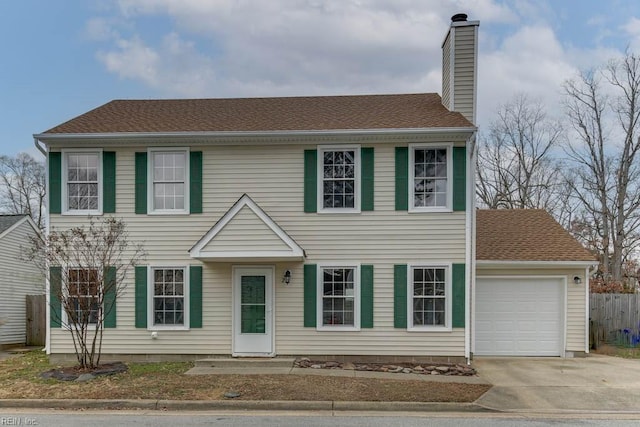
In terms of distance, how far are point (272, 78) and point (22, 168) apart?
1086 inches

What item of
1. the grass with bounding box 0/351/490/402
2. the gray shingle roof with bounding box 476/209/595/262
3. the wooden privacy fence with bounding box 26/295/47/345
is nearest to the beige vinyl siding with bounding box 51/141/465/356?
the grass with bounding box 0/351/490/402

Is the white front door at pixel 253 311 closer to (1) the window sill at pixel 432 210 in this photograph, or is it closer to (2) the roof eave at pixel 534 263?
(1) the window sill at pixel 432 210

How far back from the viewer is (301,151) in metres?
12.0

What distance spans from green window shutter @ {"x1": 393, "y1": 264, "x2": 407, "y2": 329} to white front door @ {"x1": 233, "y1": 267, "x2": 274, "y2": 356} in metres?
2.86

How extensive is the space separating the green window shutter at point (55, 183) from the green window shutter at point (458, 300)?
939 centimetres

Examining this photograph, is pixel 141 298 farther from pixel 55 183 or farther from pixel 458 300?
pixel 458 300

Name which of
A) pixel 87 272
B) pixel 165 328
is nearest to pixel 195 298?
pixel 165 328

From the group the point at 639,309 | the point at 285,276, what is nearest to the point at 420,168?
the point at 285,276

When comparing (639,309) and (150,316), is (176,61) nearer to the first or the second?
(150,316)

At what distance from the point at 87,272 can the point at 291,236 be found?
4.52 m

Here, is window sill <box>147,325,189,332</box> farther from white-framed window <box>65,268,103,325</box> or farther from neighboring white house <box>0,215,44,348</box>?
neighboring white house <box>0,215,44,348</box>

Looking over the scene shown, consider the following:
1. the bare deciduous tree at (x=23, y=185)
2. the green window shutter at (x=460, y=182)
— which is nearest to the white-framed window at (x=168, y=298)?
the green window shutter at (x=460, y=182)

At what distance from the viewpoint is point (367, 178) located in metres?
11.8

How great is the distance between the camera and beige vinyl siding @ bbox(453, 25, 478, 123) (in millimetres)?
12680
